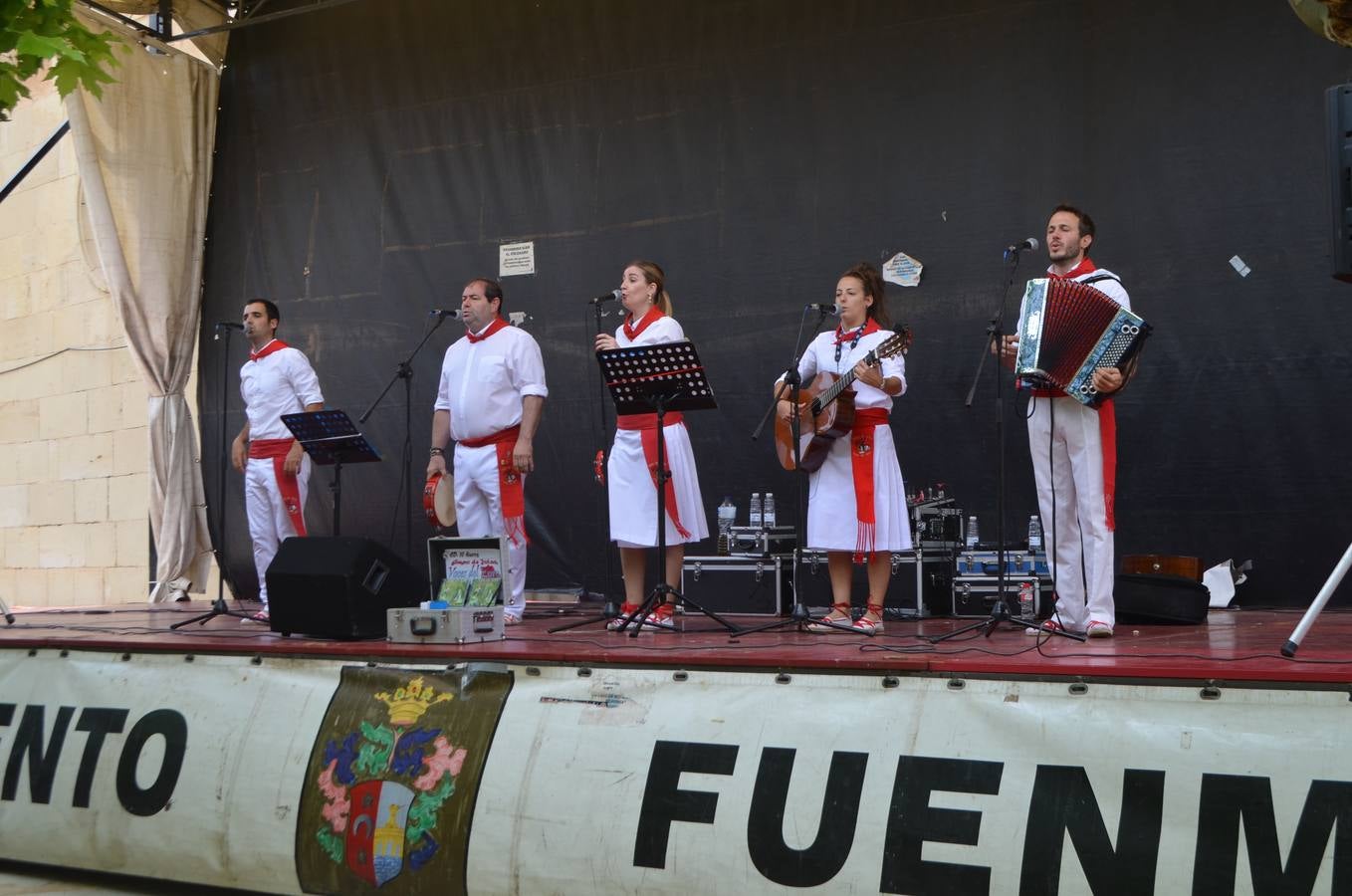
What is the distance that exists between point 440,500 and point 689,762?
2.77m

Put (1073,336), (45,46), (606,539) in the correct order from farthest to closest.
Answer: (606,539) → (1073,336) → (45,46)

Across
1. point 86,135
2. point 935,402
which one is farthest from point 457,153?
point 935,402

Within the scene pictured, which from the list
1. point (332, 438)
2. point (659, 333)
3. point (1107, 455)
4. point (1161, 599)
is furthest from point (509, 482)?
point (1161, 599)

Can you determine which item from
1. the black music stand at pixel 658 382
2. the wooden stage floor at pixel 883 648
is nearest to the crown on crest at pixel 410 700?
the wooden stage floor at pixel 883 648

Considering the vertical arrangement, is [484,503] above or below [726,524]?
above

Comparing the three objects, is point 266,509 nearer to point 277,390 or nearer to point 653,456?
point 277,390

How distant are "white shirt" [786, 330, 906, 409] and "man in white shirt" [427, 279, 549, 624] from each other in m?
1.31

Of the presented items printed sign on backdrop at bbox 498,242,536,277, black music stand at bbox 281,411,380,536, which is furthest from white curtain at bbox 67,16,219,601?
black music stand at bbox 281,411,380,536

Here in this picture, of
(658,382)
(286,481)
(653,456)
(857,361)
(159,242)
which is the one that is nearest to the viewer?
(658,382)

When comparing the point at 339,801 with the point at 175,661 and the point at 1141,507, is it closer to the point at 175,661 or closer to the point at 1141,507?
the point at 175,661

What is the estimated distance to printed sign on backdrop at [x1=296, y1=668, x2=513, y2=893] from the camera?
401cm

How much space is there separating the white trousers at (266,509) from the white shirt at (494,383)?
53.2 inches

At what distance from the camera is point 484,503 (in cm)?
625

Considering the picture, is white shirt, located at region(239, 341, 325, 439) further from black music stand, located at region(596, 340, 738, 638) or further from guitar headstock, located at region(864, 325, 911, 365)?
guitar headstock, located at region(864, 325, 911, 365)
